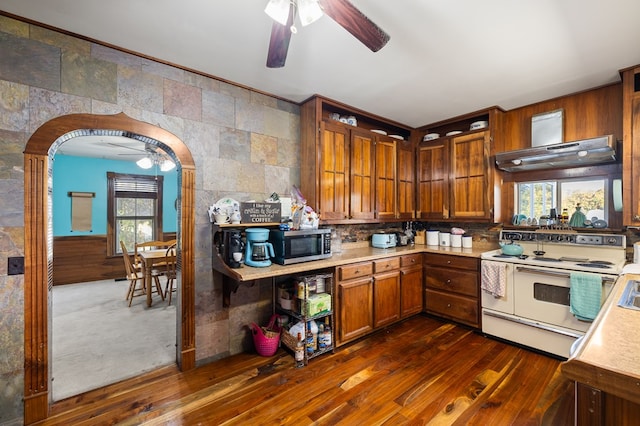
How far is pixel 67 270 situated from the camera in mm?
5465

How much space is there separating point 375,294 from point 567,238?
82.1 inches

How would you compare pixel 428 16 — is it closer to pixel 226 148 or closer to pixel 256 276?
pixel 226 148

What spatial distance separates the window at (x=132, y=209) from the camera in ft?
19.6

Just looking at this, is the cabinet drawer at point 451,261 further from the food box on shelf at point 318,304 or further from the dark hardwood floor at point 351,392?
the food box on shelf at point 318,304

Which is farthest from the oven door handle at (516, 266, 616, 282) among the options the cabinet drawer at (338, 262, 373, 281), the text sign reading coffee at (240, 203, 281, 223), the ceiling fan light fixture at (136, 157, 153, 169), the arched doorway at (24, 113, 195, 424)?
the ceiling fan light fixture at (136, 157, 153, 169)

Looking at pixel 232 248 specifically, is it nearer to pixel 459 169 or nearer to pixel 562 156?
pixel 459 169

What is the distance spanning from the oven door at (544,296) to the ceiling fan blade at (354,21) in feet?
8.44

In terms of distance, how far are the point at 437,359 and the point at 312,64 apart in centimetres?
282

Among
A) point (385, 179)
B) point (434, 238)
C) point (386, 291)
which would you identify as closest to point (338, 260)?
point (386, 291)

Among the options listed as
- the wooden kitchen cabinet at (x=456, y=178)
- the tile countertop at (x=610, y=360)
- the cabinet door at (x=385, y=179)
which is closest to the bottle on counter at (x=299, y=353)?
the cabinet door at (x=385, y=179)

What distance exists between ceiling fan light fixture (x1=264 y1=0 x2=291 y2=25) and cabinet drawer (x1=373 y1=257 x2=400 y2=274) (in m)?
2.37

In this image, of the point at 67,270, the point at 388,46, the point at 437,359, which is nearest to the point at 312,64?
the point at 388,46

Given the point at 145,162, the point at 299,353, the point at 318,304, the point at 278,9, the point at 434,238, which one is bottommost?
the point at 299,353

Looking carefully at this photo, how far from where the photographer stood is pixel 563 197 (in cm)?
308
